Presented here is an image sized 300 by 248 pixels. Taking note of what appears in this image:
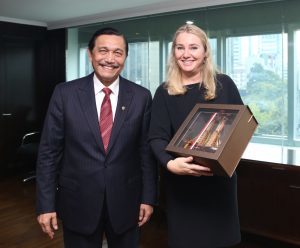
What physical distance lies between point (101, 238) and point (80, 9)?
330 cm

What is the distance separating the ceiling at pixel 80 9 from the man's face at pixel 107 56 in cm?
227

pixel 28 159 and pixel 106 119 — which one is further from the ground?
pixel 106 119

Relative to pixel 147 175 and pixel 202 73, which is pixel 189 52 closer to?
pixel 202 73

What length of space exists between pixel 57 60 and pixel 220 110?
438cm

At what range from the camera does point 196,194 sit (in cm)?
140

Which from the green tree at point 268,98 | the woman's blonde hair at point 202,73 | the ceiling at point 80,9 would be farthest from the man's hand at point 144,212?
the ceiling at point 80,9

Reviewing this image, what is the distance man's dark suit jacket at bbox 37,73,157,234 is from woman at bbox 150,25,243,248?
15 cm

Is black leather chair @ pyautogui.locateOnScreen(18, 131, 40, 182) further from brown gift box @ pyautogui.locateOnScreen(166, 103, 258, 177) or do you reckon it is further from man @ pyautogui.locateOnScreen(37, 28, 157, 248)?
brown gift box @ pyautogui.locateOnScreen(166, 103, 258, 177)

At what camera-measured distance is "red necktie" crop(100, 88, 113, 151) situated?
146cm

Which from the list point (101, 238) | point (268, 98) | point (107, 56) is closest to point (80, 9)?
point (268, 98)

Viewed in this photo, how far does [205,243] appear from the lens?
140 centimetres

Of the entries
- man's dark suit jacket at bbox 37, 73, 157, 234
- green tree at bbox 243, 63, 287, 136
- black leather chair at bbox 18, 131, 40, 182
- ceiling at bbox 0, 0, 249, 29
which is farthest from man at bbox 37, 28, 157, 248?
black leather chair at bbox 18, 131, 40, 182

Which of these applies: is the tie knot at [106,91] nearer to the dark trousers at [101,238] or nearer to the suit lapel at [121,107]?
the suit lapel at [121,107]

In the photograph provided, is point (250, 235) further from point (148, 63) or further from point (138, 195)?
point (148, 63)
